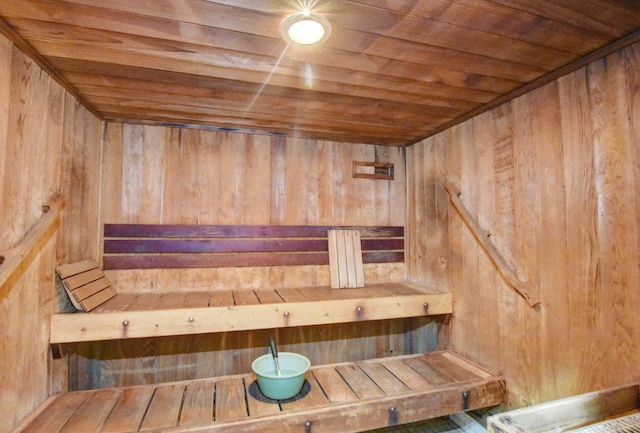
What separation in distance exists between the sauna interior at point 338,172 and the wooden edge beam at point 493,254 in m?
0.01

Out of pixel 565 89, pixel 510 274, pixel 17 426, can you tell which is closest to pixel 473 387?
pixel 510 274

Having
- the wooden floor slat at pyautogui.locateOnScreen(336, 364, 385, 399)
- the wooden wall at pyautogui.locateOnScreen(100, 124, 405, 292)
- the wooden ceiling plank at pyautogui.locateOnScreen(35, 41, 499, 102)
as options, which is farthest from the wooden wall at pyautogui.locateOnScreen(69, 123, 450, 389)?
the wooden ceiling plank at pyautogui.locateOnScreen(35, 41, 499, 102)

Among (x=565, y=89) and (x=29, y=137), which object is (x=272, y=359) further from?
(x=565, y=89)

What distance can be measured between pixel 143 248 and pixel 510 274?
229cm

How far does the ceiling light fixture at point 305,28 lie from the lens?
115 cm

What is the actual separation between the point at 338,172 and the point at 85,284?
185 cm

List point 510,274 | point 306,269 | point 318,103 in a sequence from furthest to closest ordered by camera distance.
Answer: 1. point 306,269
2. point 318,103
3. point 510,274

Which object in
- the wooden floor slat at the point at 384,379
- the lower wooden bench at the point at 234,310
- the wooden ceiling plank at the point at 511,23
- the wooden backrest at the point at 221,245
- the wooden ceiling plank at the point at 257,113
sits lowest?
the wooden floor slat at the point at 384,379

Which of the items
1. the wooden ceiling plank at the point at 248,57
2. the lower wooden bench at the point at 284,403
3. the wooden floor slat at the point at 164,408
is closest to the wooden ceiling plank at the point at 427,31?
the wooden ceiling plank at the point at 248,57

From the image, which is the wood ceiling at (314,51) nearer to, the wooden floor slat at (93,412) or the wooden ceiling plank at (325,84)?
the wooden ceiling plank at (325,84)

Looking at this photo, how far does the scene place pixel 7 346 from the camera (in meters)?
1.34

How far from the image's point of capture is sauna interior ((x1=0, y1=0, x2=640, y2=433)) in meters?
1.27

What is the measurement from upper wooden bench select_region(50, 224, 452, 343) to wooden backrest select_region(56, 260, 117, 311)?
5cm

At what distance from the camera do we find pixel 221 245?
7.74ft
